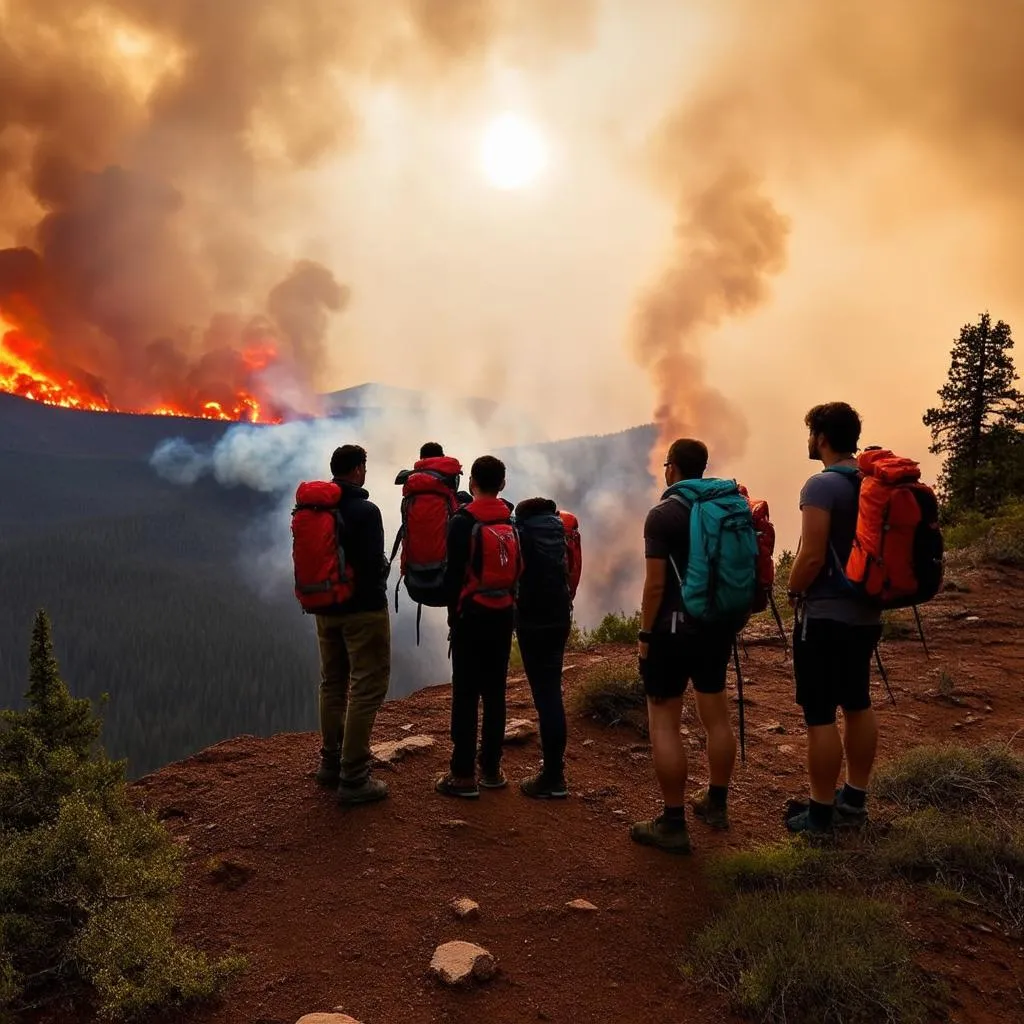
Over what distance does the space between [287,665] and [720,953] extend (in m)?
61.3

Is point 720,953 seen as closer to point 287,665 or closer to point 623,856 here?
point 623,856

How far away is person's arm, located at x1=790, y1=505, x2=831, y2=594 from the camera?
13.2 ft

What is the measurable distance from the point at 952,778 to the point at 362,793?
4797 millimetres

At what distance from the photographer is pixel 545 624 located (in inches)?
202

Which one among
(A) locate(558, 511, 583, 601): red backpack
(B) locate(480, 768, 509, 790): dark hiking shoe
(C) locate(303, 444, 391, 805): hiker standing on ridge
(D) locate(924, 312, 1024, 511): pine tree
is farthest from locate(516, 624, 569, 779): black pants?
(D) locate(924, 312, 1024, 511): pine tree

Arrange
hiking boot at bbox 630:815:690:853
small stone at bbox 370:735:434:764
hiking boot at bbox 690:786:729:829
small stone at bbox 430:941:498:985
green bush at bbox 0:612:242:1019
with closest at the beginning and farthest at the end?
green bush at bbox 0:612:242:1019, small stone at bbox 430:941:498:985, hiking boot at bbox 630:815:690:853, hiking boot at bbox 690:786:729:829, small stone at bbox 370:735:434:764

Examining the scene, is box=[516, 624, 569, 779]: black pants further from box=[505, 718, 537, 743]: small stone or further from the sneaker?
the sneaker

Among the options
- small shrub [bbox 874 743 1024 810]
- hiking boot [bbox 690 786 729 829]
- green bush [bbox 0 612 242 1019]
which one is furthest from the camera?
small shrub [bbox 874 743 1024 810]

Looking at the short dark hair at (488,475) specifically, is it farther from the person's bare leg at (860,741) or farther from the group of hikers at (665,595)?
the person's bare leg at (860,741)

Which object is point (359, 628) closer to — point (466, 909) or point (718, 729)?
point (466, 909)

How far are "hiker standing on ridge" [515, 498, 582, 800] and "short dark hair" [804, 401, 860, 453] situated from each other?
7.11 ft

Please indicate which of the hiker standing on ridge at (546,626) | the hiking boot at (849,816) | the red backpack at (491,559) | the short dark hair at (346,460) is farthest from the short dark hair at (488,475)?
the hiking boot at (849,816)

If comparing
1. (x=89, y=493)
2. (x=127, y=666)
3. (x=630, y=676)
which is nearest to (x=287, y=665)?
(x=127, y=666)

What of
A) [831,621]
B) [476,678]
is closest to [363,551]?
[476,678]
